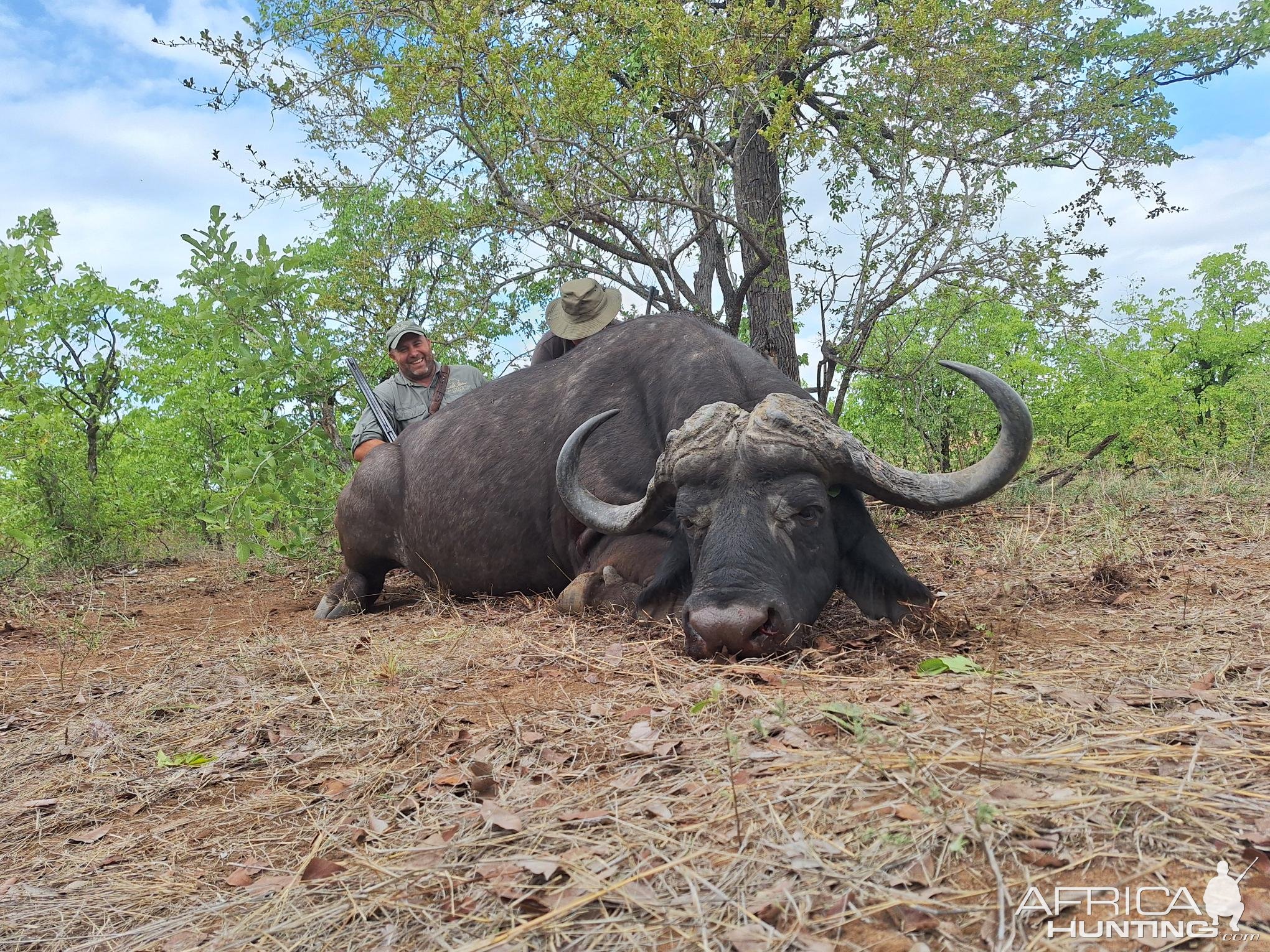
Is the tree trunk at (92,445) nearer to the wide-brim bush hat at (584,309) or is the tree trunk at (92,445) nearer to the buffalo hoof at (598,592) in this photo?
the wide-brim bush hat at (584,309)

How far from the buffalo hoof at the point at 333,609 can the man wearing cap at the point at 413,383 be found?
171cm

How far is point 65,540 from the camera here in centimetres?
926

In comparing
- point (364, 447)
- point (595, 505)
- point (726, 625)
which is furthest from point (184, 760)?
point (364, 447)

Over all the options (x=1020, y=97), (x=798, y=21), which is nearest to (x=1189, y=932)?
(x=798, y=21)

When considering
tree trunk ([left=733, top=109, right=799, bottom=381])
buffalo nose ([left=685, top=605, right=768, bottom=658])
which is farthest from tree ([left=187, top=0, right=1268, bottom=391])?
buffalo nose ([left=685, top=605, right=768, bottom=658])

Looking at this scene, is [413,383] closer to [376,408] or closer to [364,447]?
[376,408]

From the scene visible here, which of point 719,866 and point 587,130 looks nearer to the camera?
point 719,866

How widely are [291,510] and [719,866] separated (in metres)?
6.95

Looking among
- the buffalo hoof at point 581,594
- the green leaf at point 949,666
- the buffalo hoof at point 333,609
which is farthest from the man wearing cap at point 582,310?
the green leaf at point 949,666

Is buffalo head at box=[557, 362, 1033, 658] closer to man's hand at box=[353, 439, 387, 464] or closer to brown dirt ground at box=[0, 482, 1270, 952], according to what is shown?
brown dirt ground at box=[0, 482, 1270, 952]

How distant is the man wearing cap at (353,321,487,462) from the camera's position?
320 inches

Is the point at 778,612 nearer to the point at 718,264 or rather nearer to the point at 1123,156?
the point at 718,264

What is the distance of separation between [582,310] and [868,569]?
404cm

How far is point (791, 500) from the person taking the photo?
413cm
